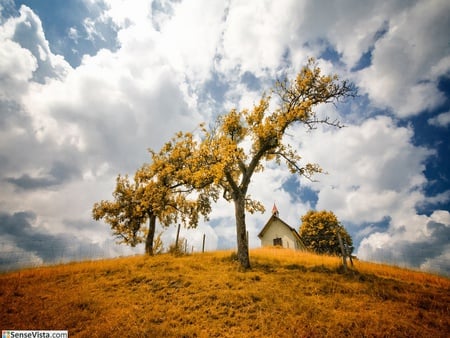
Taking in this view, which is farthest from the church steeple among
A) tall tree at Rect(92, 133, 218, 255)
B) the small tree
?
tall tree at Rect(92, 133, 218, 255)

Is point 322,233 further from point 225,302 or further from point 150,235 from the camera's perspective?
point 225,302

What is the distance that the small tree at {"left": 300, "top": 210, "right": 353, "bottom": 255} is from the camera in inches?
1645

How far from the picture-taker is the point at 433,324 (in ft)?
24.8

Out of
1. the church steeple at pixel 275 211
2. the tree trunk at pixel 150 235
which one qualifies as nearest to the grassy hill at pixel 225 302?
the tree trunk at pixel 150 235

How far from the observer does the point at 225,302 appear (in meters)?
9.34

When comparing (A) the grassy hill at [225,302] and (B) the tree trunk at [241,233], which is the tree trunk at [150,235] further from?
(B) the tree trunk at [241,233]

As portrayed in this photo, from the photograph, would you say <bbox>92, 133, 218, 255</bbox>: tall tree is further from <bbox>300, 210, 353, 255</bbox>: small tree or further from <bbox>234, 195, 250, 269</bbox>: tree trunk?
<bbox>300, 210, 353, 255</bbox>: small tree

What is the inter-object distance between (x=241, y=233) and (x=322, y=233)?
3364 cm

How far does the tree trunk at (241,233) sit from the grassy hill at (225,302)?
773mm

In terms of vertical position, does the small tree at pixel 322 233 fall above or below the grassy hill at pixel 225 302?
above

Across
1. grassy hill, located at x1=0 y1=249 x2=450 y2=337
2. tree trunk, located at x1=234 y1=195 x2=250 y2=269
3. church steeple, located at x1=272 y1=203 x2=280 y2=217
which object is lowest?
grassy hill, located at x1=0 y1=249 x2=450 y2=337

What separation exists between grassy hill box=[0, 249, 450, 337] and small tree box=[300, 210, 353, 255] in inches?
1168

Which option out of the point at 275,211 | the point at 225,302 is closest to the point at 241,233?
the point at 225,302

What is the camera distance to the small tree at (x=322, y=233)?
4178cm
